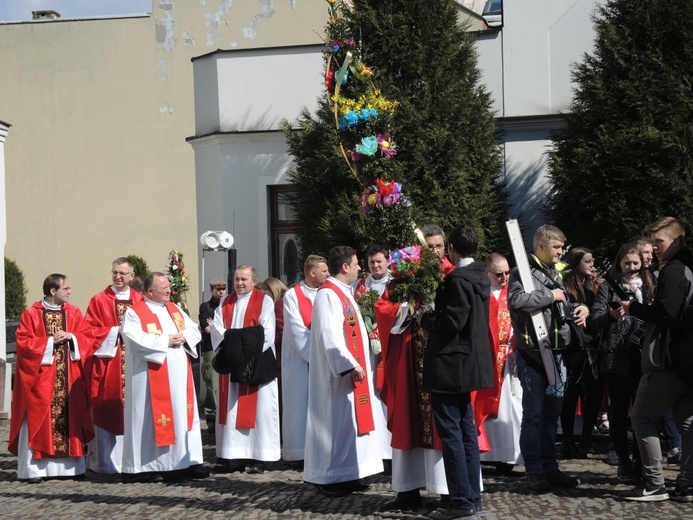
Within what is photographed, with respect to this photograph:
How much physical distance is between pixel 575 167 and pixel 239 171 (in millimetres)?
6016

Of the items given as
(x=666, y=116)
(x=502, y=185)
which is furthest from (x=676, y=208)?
(x=502, y=185)

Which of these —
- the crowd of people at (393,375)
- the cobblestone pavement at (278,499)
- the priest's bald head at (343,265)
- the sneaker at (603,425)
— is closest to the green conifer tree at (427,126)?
the crowd of people at (393,375)

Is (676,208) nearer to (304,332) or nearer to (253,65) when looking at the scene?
(304,332)

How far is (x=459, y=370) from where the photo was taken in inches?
249

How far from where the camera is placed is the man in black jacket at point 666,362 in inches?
261

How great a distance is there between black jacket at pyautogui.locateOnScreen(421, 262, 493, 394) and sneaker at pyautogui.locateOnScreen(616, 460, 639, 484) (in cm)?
172

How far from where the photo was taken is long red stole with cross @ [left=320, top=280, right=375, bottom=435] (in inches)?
303

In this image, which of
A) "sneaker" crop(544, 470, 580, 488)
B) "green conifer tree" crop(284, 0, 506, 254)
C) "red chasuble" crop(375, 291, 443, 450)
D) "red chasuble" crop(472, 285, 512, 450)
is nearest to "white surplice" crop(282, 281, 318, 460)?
"red chasuble" crop(472, 285, 512, 450)

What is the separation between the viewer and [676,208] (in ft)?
38.0

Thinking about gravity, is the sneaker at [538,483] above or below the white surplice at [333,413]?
below

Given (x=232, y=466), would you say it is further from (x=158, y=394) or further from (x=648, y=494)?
(x=648, y=494)

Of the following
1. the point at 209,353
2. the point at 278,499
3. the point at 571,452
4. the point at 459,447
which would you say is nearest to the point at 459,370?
the point at 459,447

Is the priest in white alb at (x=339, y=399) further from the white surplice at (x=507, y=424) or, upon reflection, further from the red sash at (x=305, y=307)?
the red sash at (x=305, y=307)

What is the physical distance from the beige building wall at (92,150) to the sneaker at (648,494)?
69.2 ft
